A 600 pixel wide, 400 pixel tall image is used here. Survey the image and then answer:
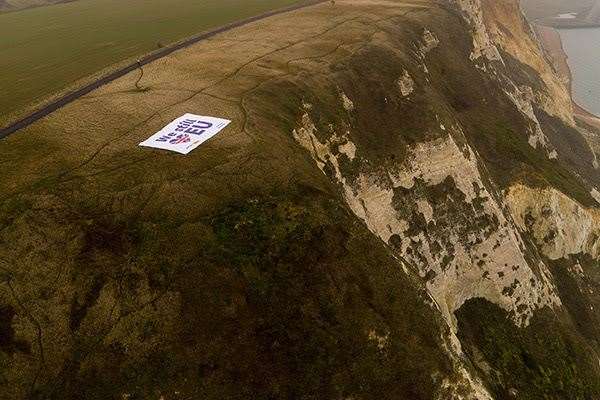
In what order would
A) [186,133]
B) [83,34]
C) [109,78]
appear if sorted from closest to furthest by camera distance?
1. [186,133]
2. [109,78]
3. [83,34]

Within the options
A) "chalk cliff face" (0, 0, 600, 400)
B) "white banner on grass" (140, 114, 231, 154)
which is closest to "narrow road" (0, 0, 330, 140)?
"chalk cliff face" (0, 0, 600, 400)

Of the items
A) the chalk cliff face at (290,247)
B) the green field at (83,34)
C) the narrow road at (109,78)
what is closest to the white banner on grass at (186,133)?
the chalk cliff face at (290,247)

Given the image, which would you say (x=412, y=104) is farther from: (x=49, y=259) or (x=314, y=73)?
(x=49, y=259)

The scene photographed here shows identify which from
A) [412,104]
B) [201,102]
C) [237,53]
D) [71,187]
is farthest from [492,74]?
[71,187]

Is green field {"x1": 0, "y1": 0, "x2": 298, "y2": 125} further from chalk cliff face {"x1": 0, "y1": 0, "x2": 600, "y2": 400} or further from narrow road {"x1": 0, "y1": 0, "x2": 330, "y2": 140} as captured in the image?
chalk cliff face {"x1": 0, "y1": 0, "x2": 600, "y2": 400}

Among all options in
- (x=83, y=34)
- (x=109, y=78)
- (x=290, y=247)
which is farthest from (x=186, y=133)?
(x=83, y=34)

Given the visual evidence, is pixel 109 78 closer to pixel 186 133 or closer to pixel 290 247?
pixel 186 133
